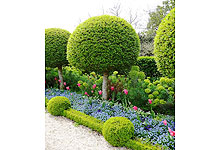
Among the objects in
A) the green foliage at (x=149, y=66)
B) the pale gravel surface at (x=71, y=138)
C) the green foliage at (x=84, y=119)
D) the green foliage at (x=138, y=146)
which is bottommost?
the pale gravel surface at (x=71, y=138)

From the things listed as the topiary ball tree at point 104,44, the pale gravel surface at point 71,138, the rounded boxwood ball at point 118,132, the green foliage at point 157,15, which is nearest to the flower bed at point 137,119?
the rounded boxwood ball at point 118,132

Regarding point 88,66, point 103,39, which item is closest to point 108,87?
point 88,66

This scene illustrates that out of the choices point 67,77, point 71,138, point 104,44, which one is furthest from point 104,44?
point 67,77

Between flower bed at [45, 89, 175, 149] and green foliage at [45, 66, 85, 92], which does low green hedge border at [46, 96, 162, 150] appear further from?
green foliage at [45, 66, 85, 92]

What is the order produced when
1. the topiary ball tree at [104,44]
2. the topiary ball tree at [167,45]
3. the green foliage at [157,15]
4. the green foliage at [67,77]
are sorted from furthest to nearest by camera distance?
1. the green foliage at [157,15]
2. the green foliage at [67,77]
3. the topiary ball tree at [104,44]
4. the topiary ball tree at [167,45]

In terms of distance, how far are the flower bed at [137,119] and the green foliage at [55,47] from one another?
5.80 ft

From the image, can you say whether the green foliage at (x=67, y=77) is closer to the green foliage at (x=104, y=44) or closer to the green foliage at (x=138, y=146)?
the green foliage at (x=104, y=44)

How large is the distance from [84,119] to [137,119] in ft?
4.20

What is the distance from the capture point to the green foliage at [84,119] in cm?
353

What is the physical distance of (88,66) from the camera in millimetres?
4438

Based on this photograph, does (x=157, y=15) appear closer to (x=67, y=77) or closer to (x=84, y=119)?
(x=67, y=77)
